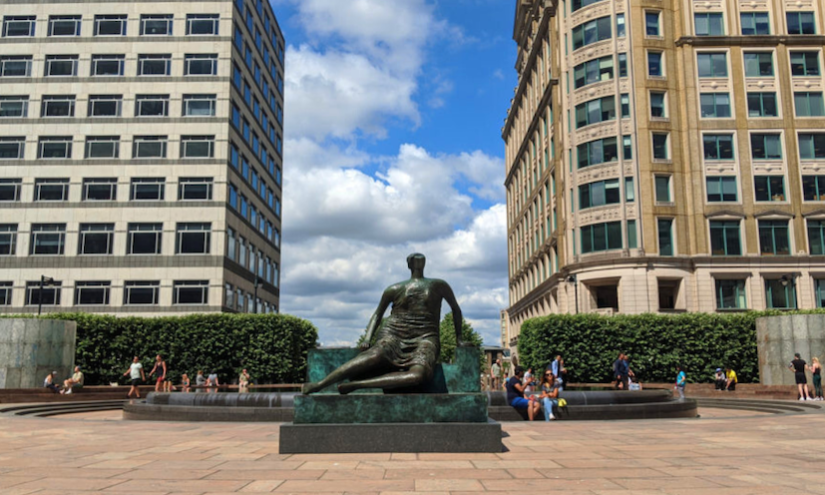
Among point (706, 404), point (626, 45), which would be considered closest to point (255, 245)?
point (626, 45)

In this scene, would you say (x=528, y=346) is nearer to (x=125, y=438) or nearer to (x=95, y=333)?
(x=95, y=333)

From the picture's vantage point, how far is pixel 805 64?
1859 inches

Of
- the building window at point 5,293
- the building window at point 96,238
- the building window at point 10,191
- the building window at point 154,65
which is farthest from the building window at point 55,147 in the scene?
the building window at point 5,293

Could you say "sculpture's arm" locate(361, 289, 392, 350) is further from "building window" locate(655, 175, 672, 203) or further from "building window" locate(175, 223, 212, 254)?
"building window" locate(655, 175, 672, 203)

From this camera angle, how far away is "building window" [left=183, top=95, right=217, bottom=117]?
48.7 metres

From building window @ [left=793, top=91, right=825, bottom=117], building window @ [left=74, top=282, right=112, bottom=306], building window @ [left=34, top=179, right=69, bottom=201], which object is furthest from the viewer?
building window @ [left=34, top=179, right=69, bottom=201]

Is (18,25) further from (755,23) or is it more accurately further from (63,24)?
(755,23)

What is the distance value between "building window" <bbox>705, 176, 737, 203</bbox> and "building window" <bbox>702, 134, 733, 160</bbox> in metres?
1.54

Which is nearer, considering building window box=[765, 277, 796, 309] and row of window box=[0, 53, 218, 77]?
building window box=[765, 277, 796, 309]

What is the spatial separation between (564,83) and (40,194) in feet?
127

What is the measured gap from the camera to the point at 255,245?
185ft

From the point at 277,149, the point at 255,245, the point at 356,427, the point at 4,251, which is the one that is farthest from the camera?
the point at 277,149

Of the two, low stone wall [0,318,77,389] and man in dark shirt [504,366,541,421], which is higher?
low stone wall [0,318,77,389]

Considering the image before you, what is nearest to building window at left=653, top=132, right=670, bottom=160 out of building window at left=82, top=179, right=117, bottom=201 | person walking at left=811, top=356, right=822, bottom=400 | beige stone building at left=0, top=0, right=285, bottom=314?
person walking at left=811, top=356, right=822, bottom=400
